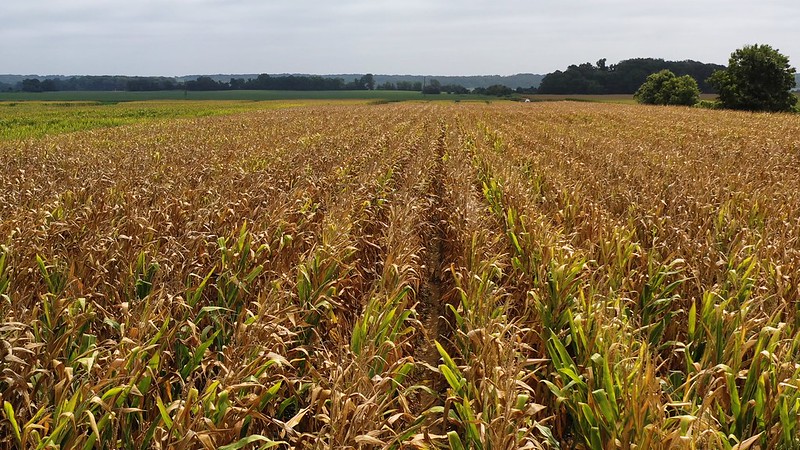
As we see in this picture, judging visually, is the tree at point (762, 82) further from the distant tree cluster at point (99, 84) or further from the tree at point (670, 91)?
the distant tree cluster at point (99, 84)

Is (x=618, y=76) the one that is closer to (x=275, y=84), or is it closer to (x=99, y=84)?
(x=275, y=84)

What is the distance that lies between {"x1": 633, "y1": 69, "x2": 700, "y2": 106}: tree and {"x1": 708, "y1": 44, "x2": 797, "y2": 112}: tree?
1415 centimetres

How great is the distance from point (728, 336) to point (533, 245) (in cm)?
233

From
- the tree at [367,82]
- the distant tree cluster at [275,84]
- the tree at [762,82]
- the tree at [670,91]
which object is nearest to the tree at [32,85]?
the distant tree cluster at [275,84]

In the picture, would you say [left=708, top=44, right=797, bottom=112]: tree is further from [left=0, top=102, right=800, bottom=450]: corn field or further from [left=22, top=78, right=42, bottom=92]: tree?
[left=22, top=78, right=42, bottom=92]: tree

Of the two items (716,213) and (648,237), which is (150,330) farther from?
(716,213)

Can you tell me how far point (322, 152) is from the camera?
14.1 metres

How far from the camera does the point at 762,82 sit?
54281 millimetres

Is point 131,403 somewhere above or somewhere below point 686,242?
below

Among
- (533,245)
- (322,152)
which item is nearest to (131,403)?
(533,245)

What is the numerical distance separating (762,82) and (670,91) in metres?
16.7

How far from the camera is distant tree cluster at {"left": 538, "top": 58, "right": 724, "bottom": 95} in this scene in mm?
123213

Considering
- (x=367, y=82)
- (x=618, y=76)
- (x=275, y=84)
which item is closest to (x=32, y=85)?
(x=275, y=84)

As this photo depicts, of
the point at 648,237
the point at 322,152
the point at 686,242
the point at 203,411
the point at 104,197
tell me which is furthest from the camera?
the point at 322,152
